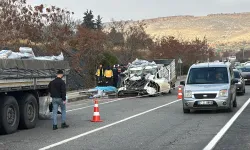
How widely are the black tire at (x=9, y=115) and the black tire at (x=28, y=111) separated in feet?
1.17

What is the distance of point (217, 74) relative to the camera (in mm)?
18672

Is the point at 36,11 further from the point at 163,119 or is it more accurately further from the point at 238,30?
the point at 238,30

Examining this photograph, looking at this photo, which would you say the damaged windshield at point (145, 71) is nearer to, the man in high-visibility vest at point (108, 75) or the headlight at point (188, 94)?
the man in high-visibility vest at point (108, 75)

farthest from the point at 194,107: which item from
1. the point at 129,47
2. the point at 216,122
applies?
the point at 129,47

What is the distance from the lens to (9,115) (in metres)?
13.1

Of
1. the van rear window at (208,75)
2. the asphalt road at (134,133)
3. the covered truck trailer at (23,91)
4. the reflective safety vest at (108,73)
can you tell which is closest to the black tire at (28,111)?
the covered truck trailer at (23,91)

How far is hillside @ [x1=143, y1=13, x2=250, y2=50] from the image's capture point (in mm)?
156312

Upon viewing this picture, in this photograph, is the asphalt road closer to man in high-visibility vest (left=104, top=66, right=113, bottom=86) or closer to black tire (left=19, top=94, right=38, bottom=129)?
black tire (left=19, top=94, right=38, bottom=129)

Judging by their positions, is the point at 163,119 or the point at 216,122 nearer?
the point at 216,122

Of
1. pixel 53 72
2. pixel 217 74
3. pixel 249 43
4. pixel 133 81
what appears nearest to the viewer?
pixel 53 72

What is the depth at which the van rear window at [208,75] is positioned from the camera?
18484 mm

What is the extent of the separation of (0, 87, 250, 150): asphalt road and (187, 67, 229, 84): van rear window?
4.24ft

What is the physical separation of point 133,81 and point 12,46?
746cm

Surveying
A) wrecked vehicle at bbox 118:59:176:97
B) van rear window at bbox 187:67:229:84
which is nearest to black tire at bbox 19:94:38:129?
van rear window at bbox 187:67:229:84
